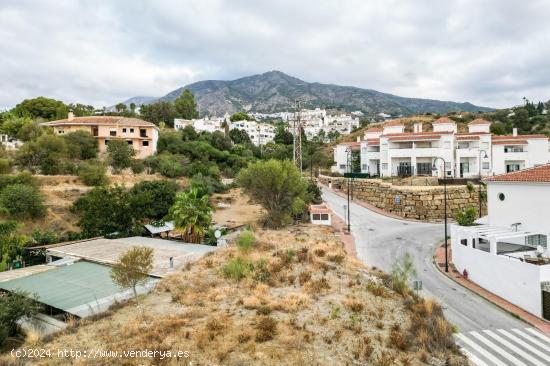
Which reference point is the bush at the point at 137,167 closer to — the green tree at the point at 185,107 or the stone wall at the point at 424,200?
the stone wall at the point at 424,200

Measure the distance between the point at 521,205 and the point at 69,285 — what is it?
96.8 feet

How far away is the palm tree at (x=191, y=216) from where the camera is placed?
29.8m

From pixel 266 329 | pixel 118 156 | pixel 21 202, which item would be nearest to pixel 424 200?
pixel 266 329

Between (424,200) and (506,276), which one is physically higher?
(424,200)

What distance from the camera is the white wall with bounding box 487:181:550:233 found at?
22.5m

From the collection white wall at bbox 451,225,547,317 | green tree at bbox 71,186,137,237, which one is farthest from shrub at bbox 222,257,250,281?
green tree at bbox 71,186,137,237

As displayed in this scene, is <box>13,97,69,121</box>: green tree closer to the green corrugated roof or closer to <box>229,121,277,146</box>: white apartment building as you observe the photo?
<box>229,121,277,146</box>: white apartment building

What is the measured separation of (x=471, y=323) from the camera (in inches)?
656

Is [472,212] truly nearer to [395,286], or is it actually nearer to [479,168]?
[395,286]

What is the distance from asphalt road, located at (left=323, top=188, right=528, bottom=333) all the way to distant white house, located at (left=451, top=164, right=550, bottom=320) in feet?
5.10

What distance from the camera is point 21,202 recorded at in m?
34.8

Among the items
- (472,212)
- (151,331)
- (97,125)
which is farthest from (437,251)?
(97,125)

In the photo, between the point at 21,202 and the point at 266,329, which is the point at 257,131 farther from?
the point at 266,329

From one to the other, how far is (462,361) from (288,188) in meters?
26.5
